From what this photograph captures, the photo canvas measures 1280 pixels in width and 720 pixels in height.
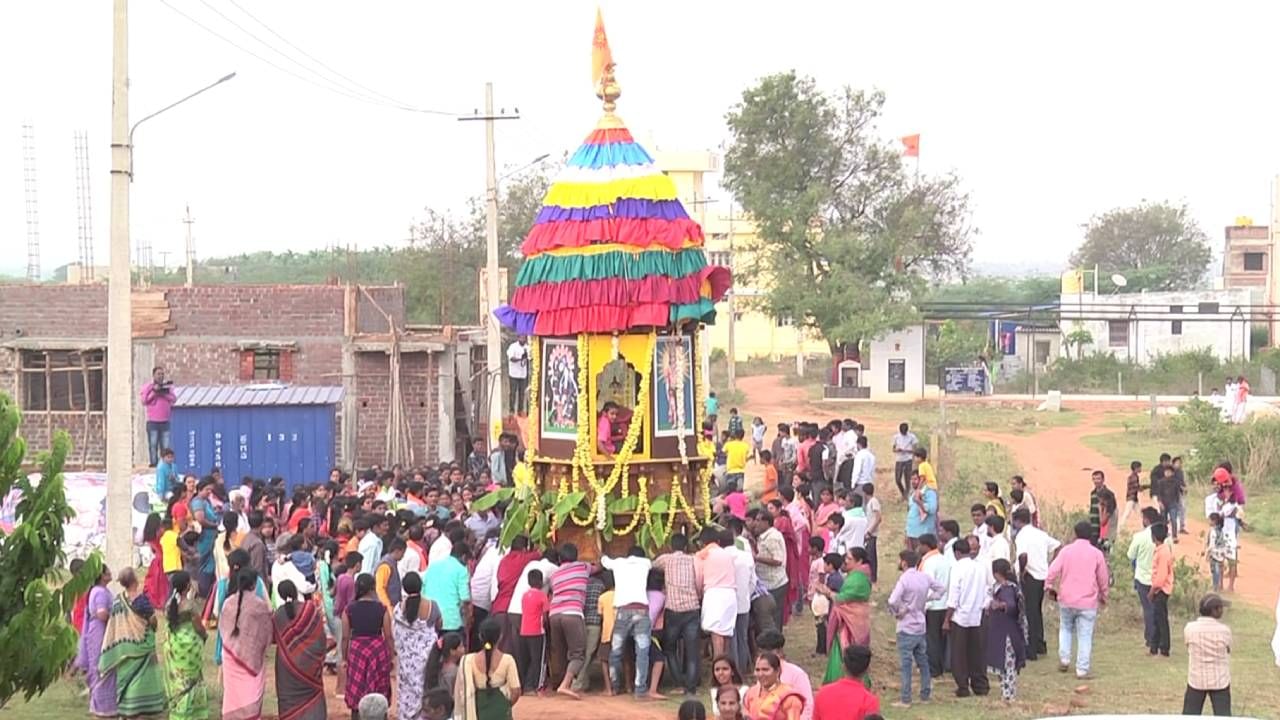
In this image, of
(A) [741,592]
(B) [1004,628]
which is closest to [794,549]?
(A) [741,592]

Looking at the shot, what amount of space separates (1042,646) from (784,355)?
53.4 m

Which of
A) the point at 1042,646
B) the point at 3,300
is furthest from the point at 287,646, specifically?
the point at 3,300

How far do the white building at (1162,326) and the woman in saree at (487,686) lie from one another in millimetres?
44501

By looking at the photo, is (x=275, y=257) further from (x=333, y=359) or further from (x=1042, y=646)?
(x=1042, y=646)

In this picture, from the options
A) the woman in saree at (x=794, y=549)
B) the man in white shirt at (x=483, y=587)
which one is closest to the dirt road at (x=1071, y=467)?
the woman in saree at (x=794, y=549)

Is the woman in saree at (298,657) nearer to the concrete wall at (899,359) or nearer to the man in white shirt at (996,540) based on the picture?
the man in white shirt at (996,540)

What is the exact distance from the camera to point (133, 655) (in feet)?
40.4

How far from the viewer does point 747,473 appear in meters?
29.8

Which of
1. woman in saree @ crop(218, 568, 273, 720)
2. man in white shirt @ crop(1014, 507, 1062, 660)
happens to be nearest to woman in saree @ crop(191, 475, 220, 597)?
woman in saree @ crop(218, 568, 273, 720)

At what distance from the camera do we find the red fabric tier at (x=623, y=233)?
14789 millimetres

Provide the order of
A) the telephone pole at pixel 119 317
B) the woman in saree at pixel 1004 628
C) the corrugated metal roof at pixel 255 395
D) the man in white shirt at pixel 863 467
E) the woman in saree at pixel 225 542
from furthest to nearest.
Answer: the corrugated metal roof at pixel 255 395 < the man in white shirt at pixel 863 467 < the woman in saree at pixel 225 542 < the telephone pole at pixel 119 317 < the woman in saree at pixel 1004 628

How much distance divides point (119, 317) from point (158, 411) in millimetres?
11149

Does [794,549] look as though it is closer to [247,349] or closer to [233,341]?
[247,349]

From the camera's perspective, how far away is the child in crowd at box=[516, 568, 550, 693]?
521 inches
